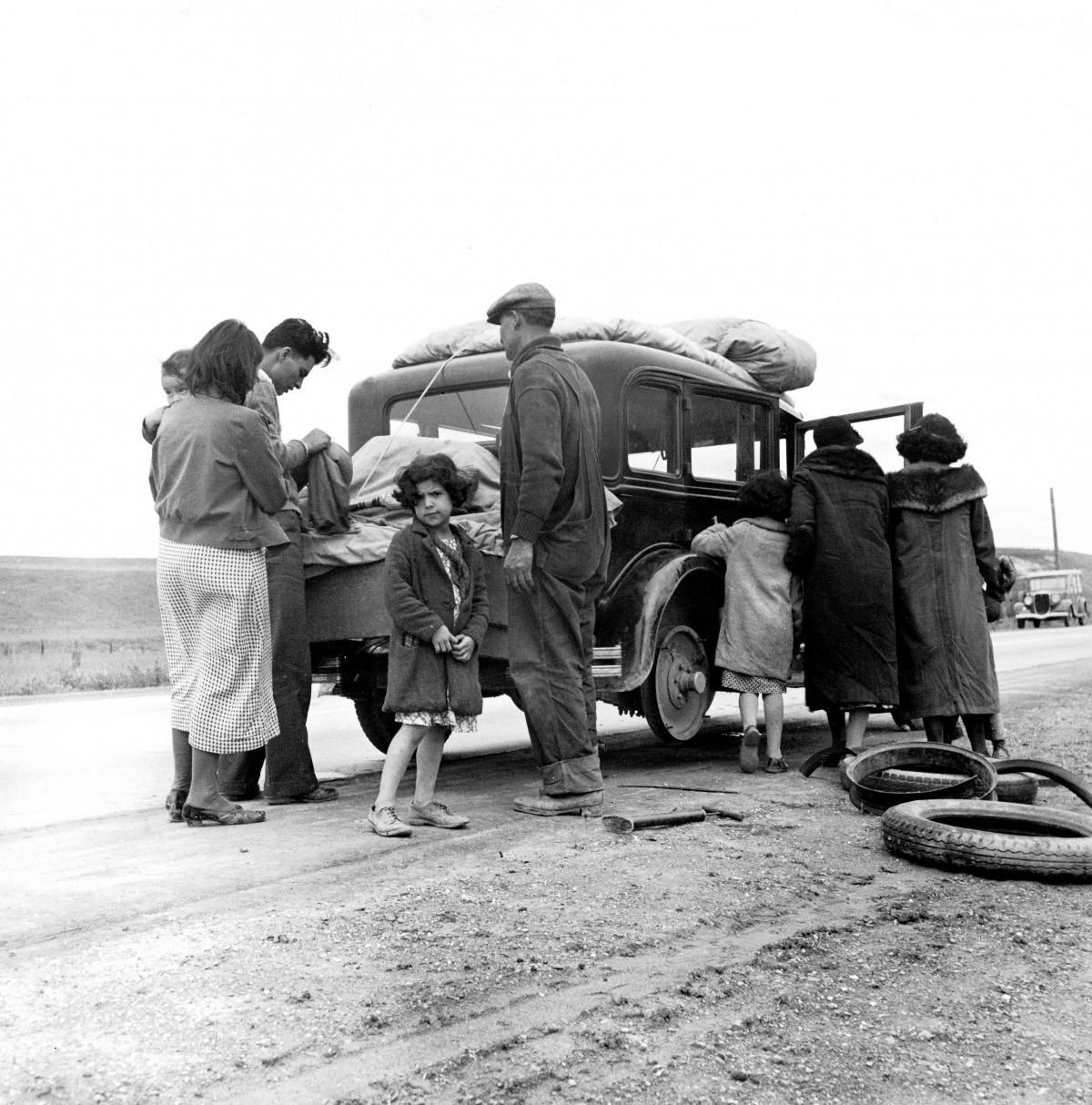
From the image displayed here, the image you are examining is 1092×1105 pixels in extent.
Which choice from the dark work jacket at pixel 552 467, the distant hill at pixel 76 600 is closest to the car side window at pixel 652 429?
the dark work jacket at pixel 552 467

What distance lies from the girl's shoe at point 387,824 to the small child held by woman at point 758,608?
2506 millimetres

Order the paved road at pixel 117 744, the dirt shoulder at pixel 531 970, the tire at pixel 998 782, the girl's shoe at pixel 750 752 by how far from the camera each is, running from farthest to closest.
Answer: the girl's shoe at pixel 750 752, the paved road at pixel 117 744, the tire at pixel 998 782, the dirt shoulder at pixel 531 970

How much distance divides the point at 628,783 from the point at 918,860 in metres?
2.03

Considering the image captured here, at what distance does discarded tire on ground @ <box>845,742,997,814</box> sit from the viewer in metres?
5.32

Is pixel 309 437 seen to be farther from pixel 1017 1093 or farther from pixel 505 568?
pixel 1017 1093

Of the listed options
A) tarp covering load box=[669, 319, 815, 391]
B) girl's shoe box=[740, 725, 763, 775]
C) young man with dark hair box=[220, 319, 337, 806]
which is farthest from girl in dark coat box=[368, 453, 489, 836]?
tarp covering load box=[669, 319, 815, 391]

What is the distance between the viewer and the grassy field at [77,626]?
18.1 meters

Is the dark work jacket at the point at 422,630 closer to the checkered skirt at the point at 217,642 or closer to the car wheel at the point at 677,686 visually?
the checkered skirt at the point at 217,642

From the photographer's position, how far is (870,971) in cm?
312

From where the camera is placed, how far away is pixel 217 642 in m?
5.00

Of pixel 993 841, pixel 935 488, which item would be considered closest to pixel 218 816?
pixel 993 841

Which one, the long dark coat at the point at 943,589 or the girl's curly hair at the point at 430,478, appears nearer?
the girl's curly hair at the point at 430,478

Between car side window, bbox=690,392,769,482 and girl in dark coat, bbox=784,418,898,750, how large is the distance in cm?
62

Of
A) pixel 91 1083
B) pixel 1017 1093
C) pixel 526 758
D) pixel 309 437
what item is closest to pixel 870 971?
pixel 1017 1093
